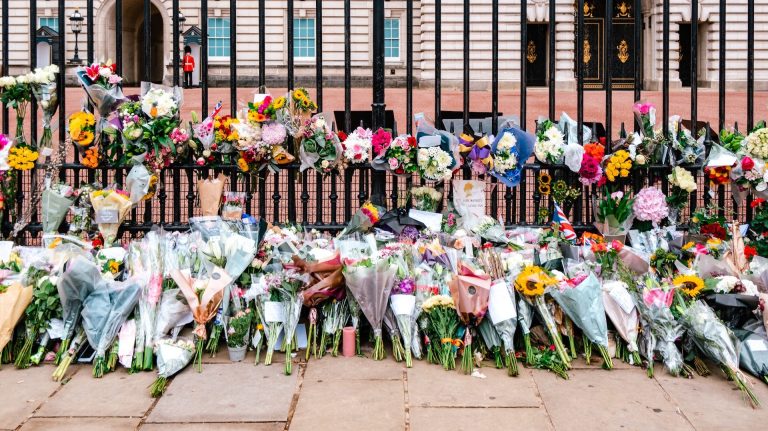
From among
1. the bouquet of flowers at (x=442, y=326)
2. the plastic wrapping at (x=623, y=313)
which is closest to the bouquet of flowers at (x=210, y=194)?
the bouquet of flowers at (x=442, y=326)

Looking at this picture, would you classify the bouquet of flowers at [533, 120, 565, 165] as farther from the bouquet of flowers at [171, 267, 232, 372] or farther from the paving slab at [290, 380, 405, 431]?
the bouquet of flowers at [171, 267, 232, 372]

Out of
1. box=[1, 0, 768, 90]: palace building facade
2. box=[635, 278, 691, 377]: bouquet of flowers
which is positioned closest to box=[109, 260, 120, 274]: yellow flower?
box=[635, 278, 691, 377]: bouquet of flowers

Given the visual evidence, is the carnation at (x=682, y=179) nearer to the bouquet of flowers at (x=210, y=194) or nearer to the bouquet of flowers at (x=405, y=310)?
the bouquet of flowers at (x=405, y=310)

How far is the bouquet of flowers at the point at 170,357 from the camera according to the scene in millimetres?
3984

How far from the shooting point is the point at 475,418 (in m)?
3.56

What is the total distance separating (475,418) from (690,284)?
172cm

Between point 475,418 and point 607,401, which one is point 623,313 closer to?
point 607,401

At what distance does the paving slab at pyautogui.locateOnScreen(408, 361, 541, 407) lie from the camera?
3.74 metres

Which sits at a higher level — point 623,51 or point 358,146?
point 623,51

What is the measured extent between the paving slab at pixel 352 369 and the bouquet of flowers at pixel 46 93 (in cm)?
269

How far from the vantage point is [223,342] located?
4.60 metres

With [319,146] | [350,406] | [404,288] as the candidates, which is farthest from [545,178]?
[350,406]

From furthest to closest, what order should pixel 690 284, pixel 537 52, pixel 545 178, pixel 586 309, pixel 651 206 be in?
pixel 537 52 < pixel 545 178 < pixel 651 206 < pixel 690 284 < pixel 586 309

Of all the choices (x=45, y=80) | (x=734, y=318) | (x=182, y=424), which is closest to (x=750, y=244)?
(x=734, y=318)
